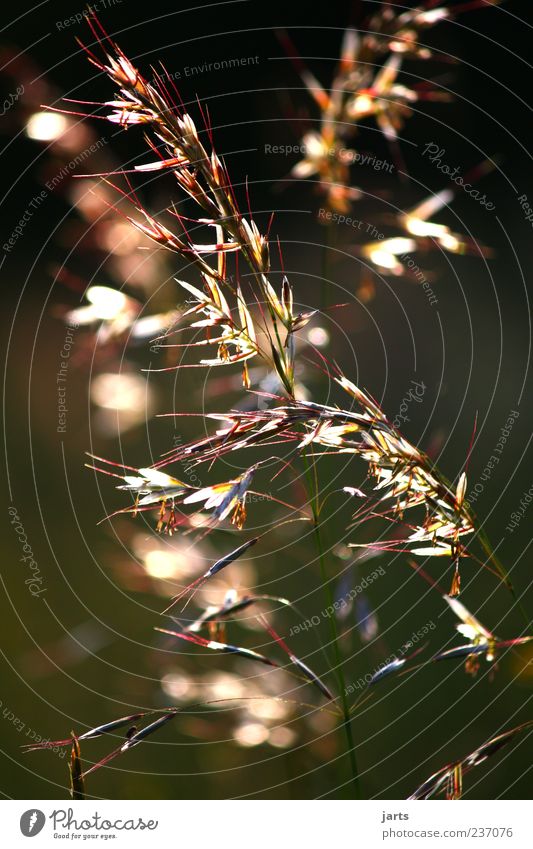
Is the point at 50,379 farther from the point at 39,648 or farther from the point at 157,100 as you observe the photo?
the point at 157,100

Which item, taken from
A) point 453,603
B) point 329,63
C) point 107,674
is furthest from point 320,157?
point 329,63

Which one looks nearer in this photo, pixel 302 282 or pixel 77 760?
pixel 77 760

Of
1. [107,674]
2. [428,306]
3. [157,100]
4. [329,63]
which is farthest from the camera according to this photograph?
[329,63]

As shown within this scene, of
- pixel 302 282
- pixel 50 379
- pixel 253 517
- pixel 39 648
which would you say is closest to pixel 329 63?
pixel 302 282

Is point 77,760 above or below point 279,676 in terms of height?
below
